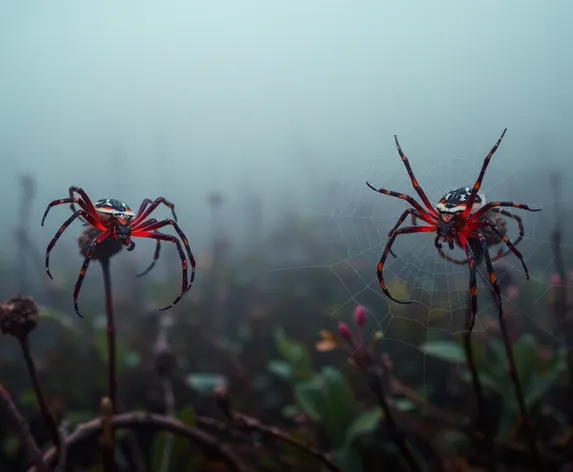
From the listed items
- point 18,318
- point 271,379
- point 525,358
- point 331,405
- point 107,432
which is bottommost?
point 271,379

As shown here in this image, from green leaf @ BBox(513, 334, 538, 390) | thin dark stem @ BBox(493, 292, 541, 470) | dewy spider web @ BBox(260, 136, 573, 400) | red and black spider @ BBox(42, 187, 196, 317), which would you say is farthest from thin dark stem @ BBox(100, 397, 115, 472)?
green leaf @ BBox(513, 334, 538, 390)

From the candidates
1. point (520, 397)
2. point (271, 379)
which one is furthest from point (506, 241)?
point (271, 379)

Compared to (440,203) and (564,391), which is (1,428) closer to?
(440,203)

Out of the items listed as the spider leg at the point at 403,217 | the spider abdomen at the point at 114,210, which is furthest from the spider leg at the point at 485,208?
the spider abdomen at the point at 114,210

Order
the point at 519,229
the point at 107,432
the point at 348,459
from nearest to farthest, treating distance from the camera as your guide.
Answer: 1. the point at 107,432
2. the point at 519,229
3. the point at 348,459

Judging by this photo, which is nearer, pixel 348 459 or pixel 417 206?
pixel 417 206

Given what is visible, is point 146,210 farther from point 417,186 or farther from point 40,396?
point 417,186

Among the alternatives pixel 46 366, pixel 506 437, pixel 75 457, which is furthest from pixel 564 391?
pixel 46 366
